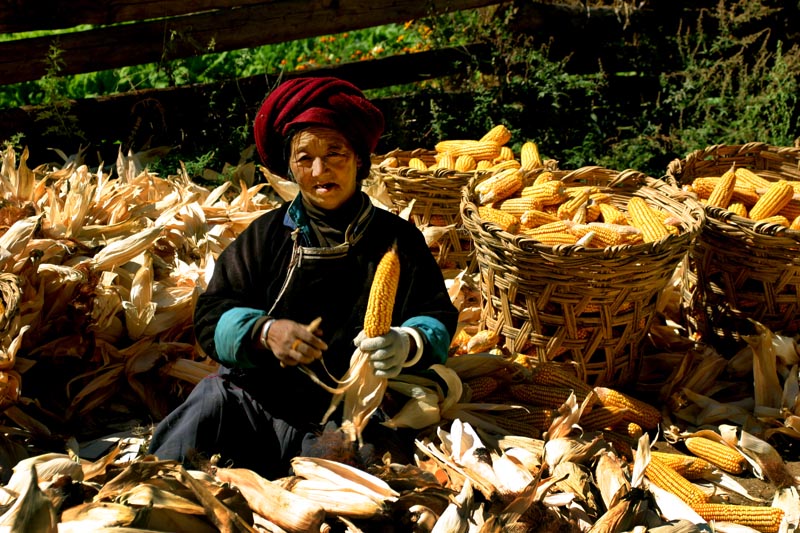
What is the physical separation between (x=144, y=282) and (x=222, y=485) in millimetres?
1495

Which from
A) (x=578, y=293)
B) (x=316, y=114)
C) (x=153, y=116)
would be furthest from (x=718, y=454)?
(x=153, y=116)

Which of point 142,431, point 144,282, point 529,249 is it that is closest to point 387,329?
point 529,249

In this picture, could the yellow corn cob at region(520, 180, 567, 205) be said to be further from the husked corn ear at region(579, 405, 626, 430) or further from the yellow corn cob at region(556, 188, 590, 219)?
the husked corn ear at region(579, 405, 626, 430)

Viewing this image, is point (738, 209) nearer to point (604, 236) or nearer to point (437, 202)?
point (604, 236)

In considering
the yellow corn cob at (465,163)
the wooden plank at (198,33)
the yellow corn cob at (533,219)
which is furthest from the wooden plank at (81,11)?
the yellow corn cob at (533,219)

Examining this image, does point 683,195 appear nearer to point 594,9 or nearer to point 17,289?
point 17,289

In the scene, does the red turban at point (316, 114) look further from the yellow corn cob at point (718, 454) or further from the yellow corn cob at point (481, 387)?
the yellow corn cob at point (718, 454)

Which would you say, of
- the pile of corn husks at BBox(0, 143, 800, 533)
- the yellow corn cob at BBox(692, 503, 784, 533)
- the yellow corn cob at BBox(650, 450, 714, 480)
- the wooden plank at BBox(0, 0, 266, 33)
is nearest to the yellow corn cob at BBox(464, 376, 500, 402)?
the pile of corn husks at BBox(0, 143, 800, 533)

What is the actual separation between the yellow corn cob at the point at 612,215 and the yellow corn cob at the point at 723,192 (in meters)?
0.50

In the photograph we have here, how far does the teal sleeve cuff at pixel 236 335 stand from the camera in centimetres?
267

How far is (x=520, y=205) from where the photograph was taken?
4.06 metres

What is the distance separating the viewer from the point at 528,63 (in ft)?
22.9

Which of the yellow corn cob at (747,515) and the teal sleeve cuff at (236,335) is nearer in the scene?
the teal sleeve cuff at (236,335)

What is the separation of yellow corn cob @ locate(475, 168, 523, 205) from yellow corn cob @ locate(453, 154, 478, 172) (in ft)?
1.82
